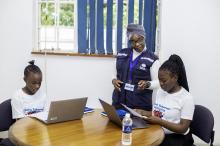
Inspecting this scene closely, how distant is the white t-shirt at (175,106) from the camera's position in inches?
96.8

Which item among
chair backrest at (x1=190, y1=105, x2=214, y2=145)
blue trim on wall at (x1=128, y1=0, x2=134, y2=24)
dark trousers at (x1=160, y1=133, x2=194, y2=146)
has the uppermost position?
blue trim on wall at (x1=128, y1=0, x2=134, y2=24)

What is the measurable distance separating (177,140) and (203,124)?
0.88 ft

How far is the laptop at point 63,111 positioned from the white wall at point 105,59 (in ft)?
5.00

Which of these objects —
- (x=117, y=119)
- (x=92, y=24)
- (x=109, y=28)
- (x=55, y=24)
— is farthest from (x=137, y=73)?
(x=55, y=24)

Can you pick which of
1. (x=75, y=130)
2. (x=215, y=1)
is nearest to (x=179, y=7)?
(x=215, y=1)

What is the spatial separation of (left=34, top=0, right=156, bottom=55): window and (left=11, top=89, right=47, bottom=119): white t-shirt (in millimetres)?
1324

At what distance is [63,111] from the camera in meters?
2.41

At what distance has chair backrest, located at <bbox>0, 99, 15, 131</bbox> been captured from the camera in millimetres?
2742

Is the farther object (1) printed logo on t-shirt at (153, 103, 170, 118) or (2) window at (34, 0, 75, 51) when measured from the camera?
(2) window at (34, 0, 75, 51)

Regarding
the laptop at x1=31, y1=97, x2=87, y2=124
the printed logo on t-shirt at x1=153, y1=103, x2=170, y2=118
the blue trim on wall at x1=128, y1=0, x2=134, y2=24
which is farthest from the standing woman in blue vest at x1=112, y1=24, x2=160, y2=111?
the blue trim on wall at x1=128, y1=0, x2=134, y2=24

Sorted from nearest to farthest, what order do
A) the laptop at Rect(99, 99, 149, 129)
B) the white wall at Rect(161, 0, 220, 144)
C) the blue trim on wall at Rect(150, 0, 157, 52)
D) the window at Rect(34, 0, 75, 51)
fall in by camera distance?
the laptop at Rect(99, 99, 149, 129) < the white wall at Rect(161, 0, 220, 144) < the blue trim on wall at Rect(150, 0, 157, 52) < the window at Rect(34, 0, 75, 51)

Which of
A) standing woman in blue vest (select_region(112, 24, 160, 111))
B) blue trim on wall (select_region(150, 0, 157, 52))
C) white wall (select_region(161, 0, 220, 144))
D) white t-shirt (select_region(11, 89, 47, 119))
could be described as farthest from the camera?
blue trim on wall (select_region(150, 0, 157, 52))

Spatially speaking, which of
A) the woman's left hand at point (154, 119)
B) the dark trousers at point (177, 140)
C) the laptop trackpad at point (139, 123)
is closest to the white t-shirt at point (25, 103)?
the laptop trackpad at point (139, 123)

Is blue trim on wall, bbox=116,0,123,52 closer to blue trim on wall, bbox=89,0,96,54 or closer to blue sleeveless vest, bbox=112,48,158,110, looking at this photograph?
blue trim on wall, bbox=89,0,96,54
